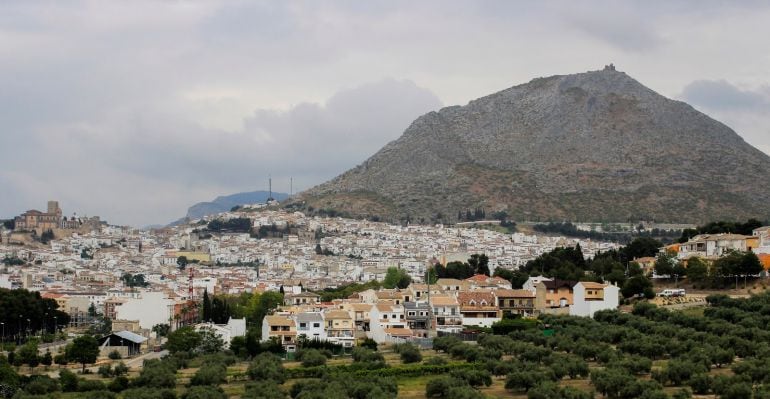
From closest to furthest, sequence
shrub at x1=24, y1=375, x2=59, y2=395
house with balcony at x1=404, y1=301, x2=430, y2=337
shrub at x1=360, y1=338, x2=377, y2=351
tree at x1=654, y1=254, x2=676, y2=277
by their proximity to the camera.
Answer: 1. shrub at x1=24, y1=375, x2=59, y2=395
2. shrub at x1=360, y1=338, x2=377, y2=351
3. house with balcony at x1=404, y1=301, x2=430, y2=337
4. tree at x1=654, y1=254, x2=676, y2=277

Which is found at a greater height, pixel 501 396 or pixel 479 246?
pixel 479 246

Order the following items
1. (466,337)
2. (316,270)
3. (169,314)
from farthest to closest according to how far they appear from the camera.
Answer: (316,270)
(169,314)
(466,337)

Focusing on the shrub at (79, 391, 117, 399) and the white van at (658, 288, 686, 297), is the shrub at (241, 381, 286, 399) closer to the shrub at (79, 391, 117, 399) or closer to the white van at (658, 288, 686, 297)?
the shrub at (79, 391, 117, 399)

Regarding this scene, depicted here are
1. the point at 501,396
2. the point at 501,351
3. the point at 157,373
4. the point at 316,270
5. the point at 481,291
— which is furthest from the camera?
the point at 316,270

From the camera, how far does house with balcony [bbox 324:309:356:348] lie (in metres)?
70.6

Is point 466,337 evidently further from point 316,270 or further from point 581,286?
point 316,270

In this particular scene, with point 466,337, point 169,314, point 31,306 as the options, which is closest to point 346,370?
point 466,337

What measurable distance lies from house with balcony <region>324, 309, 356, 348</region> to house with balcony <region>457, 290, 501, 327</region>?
7990 millimetres

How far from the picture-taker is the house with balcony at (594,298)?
245 ft

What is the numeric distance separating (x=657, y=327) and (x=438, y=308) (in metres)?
18.6

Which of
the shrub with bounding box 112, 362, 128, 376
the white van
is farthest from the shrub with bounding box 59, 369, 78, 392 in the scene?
the white van

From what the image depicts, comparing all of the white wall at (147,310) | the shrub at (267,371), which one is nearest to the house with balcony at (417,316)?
the shrub at (267,371)

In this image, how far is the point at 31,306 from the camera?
84.6 m

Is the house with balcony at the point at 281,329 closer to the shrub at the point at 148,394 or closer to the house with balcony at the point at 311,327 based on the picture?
the house with balcony at the point at 311,327
